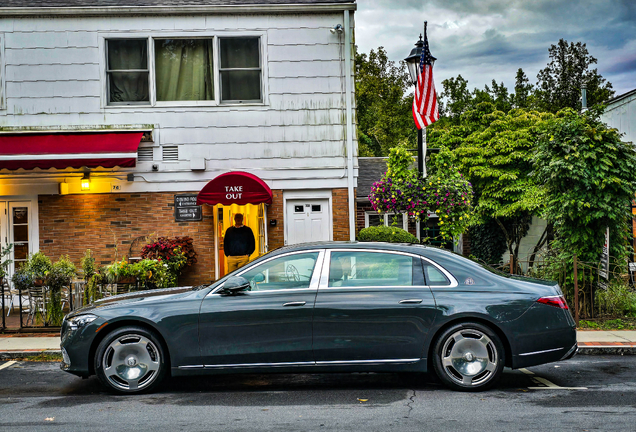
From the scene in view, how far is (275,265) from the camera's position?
642cm

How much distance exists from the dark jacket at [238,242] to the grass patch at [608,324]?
6.06 m

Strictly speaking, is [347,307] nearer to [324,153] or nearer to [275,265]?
[275,265]

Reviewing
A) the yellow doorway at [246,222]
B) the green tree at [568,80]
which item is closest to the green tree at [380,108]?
the green tree at [568,80]

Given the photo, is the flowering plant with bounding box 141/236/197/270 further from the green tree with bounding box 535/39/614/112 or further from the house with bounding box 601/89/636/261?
→ the green tree with bounding box 535/39/614/112

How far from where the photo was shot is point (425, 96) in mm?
12125

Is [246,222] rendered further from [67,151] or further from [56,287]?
[56,287]

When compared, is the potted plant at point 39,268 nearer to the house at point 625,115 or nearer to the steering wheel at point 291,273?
the steering wheel at point 291,273

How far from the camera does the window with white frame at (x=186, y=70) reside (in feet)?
42.2

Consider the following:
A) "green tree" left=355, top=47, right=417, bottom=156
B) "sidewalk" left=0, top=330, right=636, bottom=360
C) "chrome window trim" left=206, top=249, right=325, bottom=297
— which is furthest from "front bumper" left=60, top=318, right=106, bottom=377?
"green tree" left=355, top=47, right=417, bottom=156

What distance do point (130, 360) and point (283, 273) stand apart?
5.93ft

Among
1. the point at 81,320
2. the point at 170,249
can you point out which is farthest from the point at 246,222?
the point at 81,320

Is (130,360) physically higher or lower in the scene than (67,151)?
lower

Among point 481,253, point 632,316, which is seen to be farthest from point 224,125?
point 481,253

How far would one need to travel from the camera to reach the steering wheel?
6.38 m
